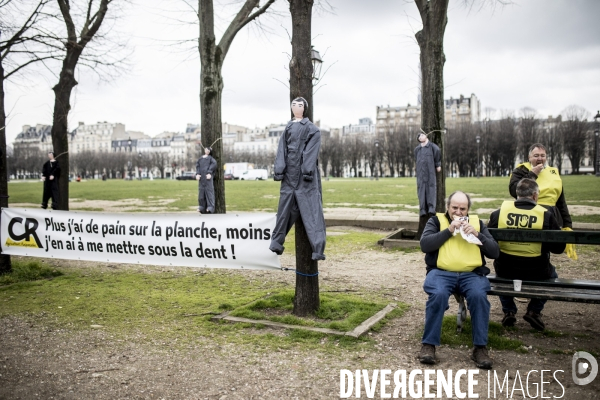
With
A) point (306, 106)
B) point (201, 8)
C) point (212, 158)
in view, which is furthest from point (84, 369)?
point (201, 8)

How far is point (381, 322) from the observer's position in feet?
17.9

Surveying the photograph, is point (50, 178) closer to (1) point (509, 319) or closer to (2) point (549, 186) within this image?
(2) point (549, 186)

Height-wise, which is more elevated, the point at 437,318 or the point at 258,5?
the point at 258,5

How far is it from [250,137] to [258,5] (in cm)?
18317

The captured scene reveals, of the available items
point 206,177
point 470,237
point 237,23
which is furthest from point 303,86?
point 206,177

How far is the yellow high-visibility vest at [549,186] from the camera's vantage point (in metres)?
6.36

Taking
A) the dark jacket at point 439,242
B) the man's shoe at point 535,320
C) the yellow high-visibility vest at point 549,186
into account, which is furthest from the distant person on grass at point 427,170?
the dark jacket at point 439,242

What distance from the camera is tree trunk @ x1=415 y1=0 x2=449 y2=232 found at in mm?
10039

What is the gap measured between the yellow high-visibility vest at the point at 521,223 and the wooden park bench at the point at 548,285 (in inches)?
10.1

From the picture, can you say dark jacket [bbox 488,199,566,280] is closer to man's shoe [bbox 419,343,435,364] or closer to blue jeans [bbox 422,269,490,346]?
blue jeans [bbox 422,269,490,346]

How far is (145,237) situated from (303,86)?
3565mm

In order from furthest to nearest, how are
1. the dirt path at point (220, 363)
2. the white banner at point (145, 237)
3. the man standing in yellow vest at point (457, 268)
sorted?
the white banner at point (145, 237) → the man standing in yellow vest at point (457, 268) → the dirt path at point (220, 363)

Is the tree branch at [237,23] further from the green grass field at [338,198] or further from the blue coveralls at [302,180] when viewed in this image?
the green grass field at [338,198]

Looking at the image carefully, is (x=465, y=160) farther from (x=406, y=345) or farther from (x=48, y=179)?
(x=406, y=345)
